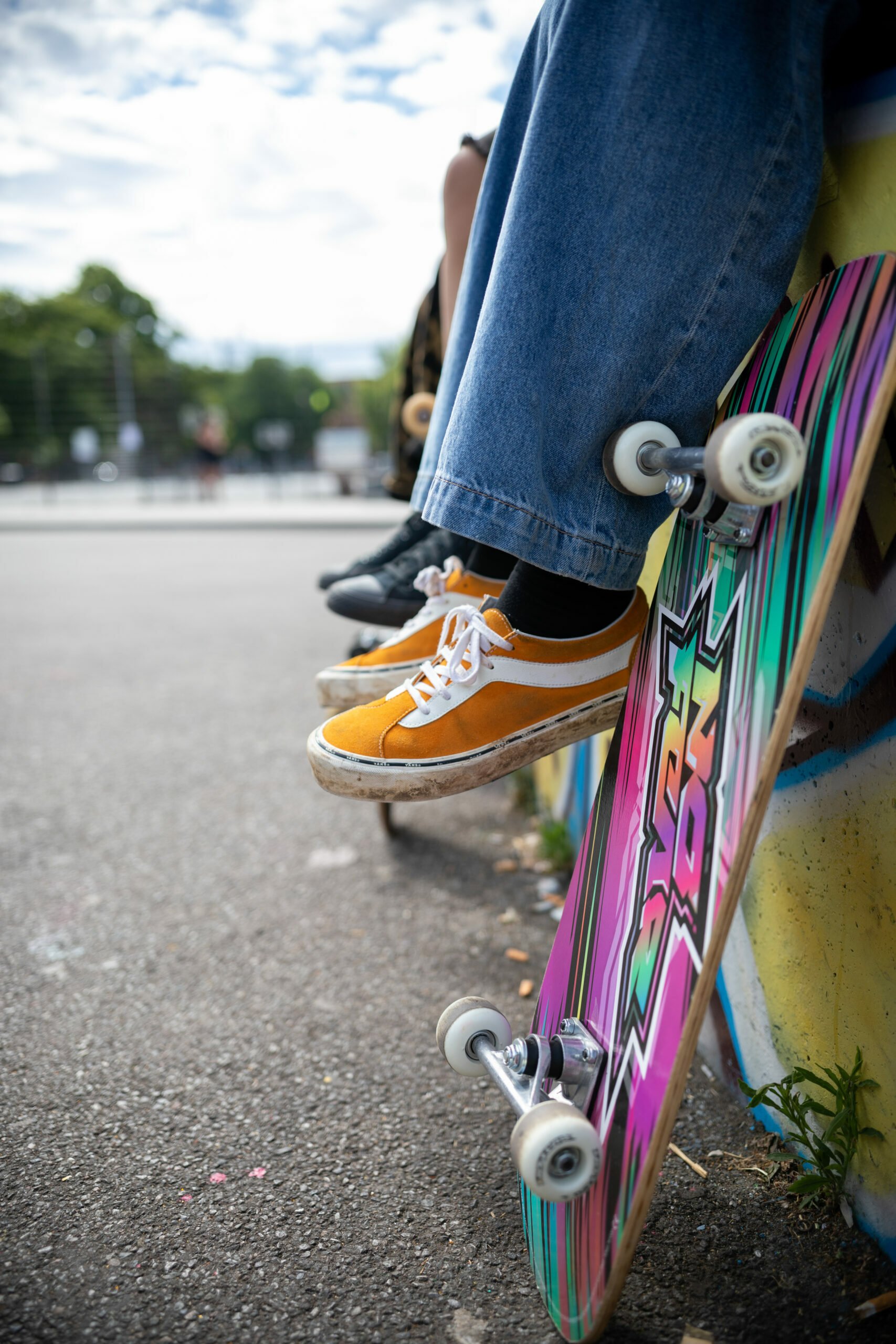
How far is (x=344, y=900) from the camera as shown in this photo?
2.25 m

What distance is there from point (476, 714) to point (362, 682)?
358 millimetres

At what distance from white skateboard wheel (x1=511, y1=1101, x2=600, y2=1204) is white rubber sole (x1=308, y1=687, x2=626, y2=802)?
1.43ft

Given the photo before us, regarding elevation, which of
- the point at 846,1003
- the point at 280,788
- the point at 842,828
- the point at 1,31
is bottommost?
the point at 280,788

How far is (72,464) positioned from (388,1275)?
4199cm

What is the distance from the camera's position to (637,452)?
1.08m

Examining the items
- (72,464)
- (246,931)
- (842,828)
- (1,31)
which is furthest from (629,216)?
(72,464)

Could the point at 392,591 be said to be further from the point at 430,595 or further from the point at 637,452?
the point at 637,452

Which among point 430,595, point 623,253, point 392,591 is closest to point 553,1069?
point 430,595

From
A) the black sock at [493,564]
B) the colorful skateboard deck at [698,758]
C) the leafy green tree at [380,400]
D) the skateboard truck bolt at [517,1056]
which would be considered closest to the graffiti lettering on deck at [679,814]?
the colorful skateboard deck at [698,758]

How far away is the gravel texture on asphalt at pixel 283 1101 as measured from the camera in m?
1.10

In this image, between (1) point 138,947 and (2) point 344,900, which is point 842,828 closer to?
(2) point 344,900

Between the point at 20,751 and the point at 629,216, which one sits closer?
the point at 629,216

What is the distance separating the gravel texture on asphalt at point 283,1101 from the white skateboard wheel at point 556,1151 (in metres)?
0.29

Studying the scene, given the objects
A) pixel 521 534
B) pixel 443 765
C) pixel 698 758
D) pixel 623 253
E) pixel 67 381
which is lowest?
pixel 443 765
